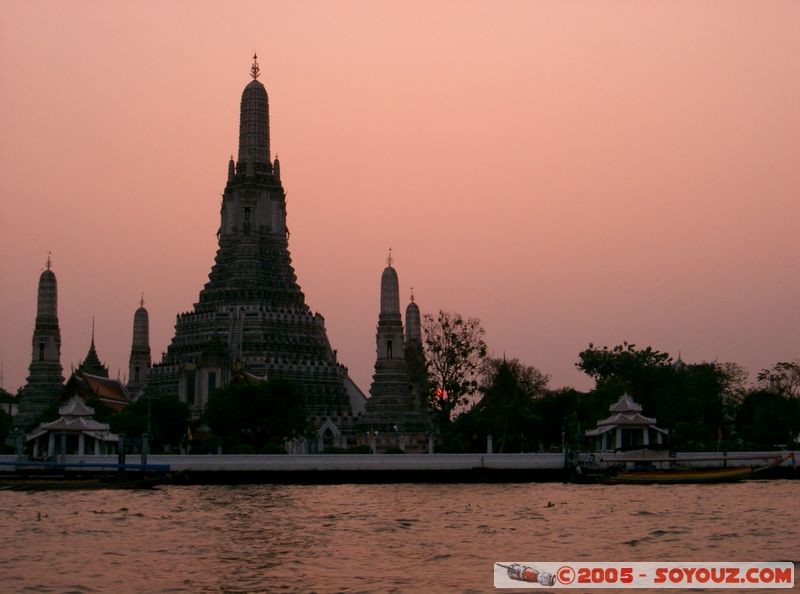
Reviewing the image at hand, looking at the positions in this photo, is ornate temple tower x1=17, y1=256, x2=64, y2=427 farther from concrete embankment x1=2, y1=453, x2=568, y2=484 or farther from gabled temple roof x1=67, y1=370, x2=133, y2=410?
Answer: concrete embankment x1=2, y1=453, x2=568, y2=484

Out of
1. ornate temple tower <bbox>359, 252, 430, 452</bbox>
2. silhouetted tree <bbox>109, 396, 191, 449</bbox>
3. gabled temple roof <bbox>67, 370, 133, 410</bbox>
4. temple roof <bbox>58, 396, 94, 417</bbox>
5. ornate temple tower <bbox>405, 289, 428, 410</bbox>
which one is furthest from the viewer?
gabled temple roof <bbox>67, 370, 133, 410</bbox>

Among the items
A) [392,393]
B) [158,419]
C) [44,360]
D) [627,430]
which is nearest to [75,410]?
[158,419]

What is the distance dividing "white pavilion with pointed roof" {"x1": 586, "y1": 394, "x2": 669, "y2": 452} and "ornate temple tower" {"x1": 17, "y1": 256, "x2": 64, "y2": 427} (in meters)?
49.2

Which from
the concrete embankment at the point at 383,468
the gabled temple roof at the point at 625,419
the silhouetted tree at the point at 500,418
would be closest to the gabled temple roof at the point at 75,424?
the concrete embankment at the point at 383,468

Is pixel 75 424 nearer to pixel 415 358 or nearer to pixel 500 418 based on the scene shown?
pixel 500 418

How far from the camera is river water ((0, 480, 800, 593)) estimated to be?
30.9m

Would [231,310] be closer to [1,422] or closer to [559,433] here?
[1,422]

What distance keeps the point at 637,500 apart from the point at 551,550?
19.4 m

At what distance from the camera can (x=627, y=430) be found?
254 feet

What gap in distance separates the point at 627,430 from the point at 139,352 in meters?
56.1

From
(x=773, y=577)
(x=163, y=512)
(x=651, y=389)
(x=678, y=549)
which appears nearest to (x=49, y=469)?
(x=163, y=512)

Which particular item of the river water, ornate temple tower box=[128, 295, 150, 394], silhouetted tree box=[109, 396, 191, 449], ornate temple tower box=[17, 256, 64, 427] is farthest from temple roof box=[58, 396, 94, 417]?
ornate temple tower box=[128, 295, 150, 394]

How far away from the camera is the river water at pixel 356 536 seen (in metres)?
30.9

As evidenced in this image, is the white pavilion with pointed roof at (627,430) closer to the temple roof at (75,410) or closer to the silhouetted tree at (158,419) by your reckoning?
the temple roof at (75,410)
